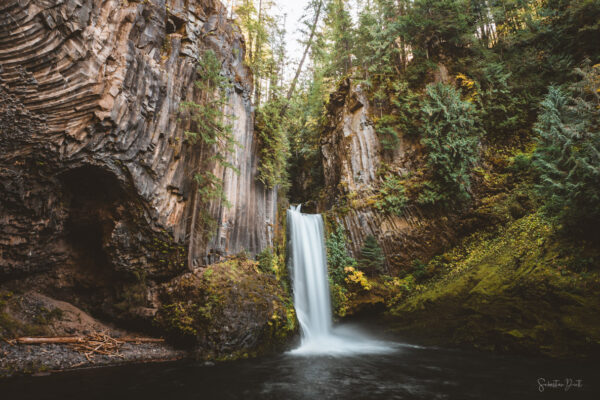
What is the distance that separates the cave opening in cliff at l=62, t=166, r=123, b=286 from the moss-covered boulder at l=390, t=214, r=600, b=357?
1229cm

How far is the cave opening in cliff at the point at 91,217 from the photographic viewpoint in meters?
8.34

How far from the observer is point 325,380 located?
6895 mm

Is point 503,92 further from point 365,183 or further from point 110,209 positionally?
point 110,209

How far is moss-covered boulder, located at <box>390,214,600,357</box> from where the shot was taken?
298 inches

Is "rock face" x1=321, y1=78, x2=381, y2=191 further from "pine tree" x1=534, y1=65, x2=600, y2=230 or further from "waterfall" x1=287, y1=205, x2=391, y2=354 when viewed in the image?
"pine tree" x1=534, y1=65, x2=600, y2=230

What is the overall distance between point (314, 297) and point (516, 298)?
8.53 meters

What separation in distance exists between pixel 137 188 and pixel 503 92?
1867 centimetres

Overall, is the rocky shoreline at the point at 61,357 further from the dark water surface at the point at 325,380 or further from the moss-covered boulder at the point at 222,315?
the moss-covered boulder at the point at 222,315

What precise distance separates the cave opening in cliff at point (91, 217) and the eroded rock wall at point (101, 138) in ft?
0.12

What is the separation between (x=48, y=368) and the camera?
6438 millimetres

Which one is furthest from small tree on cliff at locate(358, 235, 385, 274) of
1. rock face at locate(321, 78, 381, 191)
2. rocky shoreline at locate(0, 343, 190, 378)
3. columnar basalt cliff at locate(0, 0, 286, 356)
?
rocky shoreline at locate(0, 343, 190, 378)

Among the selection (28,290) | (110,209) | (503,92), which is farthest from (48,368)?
(503,92)

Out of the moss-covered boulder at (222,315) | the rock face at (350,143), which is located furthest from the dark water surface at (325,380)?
the rock face at (350,143)

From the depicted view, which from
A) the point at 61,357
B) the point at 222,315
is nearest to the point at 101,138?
the point at 61,357
